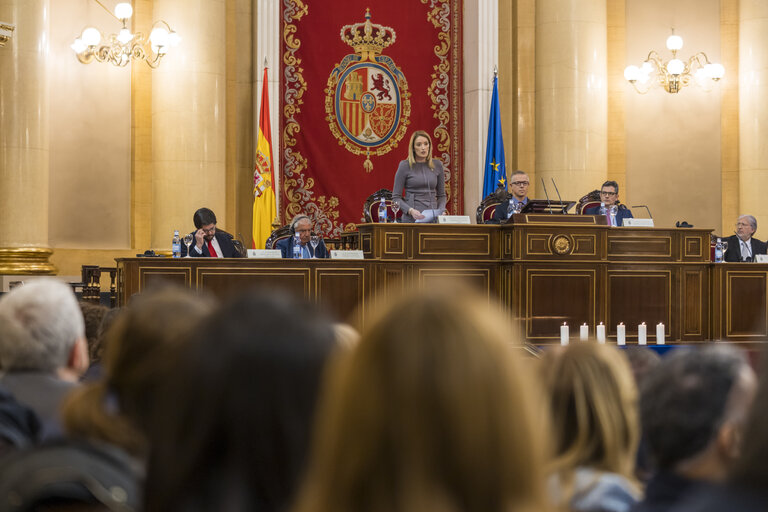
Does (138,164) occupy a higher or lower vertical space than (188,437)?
higher

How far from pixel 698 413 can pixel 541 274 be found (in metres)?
7.16

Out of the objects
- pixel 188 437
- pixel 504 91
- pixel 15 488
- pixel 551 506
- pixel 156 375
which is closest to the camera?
pixel 551 506

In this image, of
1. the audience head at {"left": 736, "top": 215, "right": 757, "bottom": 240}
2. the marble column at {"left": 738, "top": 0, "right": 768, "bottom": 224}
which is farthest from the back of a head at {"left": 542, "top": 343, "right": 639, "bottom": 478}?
the marble column at {"left": 738, "top": 0, "right": 768, "bottom": 224}

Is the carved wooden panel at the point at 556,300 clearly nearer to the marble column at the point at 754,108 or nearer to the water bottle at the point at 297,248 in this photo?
the water bottle at the point at 297,248

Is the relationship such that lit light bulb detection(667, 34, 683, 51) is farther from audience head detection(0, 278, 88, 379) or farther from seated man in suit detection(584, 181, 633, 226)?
audience head detection(0, 278, 88, 379)

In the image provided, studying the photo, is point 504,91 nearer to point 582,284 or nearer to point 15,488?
point 582,284

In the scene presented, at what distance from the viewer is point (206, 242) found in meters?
8.89

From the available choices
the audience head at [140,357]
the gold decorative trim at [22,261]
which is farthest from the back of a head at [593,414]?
the gold decorative trim at [22,261]

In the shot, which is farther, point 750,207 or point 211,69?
point 750,207

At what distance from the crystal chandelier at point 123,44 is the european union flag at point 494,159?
12.5ft

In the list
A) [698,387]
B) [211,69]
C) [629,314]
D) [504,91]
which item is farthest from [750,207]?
[698,387]

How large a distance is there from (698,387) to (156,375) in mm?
937

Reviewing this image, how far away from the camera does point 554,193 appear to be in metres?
12.2

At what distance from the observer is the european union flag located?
37.9 feet
